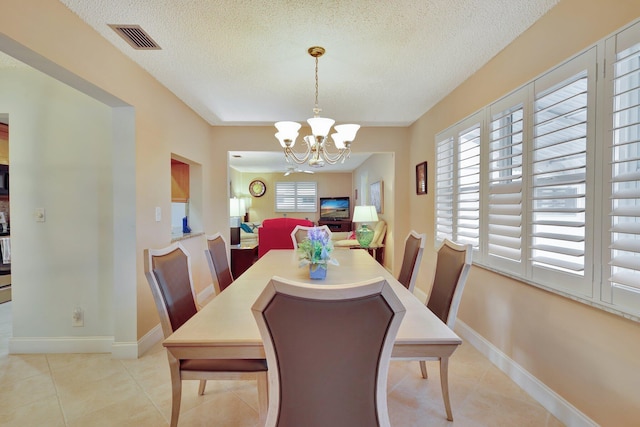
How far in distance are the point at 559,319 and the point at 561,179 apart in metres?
0.79

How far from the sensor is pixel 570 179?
1651mm

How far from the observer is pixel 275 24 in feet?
6.33

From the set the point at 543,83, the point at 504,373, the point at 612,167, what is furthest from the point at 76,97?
the point at 504,373

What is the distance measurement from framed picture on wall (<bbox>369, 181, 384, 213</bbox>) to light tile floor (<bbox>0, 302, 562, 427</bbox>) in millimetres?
3660

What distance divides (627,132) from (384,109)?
2.52 metres

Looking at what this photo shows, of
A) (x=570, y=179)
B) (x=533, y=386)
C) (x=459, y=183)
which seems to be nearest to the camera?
(x=570, y=179)

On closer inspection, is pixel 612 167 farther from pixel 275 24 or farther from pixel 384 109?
pixel 384 109

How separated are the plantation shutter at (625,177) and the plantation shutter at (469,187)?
1177mm

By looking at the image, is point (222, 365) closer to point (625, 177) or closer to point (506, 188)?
point (625, 177)

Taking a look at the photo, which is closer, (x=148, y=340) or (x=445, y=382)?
(x=445, y=382)

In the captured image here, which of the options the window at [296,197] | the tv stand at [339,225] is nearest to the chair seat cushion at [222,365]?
the tv stand at [339,225]

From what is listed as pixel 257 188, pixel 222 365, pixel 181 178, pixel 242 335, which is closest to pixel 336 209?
pixel 257 188

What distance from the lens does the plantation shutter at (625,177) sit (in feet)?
4.26

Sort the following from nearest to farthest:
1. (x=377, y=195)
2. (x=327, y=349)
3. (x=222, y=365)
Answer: (x=327, y=349) → (x=222, y=365) → (x=377, y=195)
